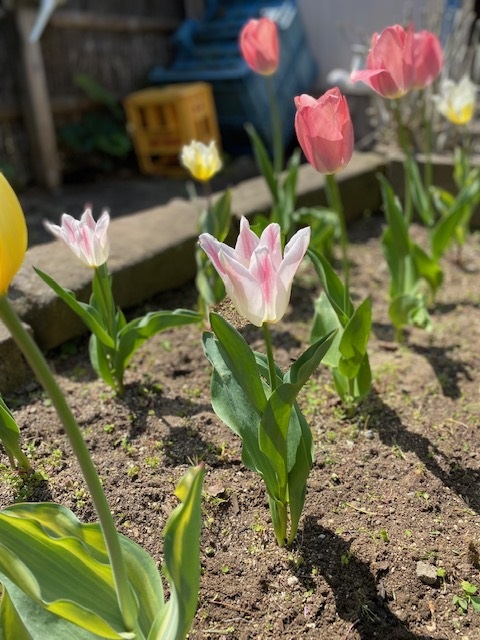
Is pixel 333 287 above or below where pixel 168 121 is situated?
below

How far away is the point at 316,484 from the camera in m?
1.64

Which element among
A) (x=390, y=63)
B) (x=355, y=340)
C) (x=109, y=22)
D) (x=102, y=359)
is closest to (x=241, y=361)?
(x=355, y=340)

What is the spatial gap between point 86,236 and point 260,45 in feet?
3.86

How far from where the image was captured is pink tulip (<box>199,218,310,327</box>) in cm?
101

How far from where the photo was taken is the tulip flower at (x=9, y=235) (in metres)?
0.78

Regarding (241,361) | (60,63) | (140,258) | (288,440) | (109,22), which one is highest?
(109,22)

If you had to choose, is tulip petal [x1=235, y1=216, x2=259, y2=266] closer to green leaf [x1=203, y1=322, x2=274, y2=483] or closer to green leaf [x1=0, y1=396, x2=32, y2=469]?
green leaf [x1=203, y1=322, x2=274, y2=483]

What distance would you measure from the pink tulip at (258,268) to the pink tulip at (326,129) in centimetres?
38

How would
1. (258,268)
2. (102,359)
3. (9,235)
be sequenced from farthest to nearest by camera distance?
(102,359) → (258,268) → (9,235)

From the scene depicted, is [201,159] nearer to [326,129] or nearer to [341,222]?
[341,222]

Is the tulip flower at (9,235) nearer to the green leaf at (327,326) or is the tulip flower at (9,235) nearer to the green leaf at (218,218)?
the green leaf at (327,326)

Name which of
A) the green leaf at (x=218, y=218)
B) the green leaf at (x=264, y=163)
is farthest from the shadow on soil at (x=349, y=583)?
the green leaf at (x=264, y=163)

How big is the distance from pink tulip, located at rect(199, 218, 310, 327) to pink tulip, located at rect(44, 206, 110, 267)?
20.6 inches

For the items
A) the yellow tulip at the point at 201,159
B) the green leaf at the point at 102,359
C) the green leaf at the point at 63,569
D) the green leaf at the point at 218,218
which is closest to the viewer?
the green leaf at the point at 63,569
